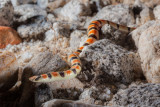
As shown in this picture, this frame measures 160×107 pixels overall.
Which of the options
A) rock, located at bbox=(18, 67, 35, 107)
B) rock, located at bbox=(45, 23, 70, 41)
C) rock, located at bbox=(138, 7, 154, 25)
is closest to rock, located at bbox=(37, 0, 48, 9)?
rock, located at bbox=(45, 23, 70, 41)

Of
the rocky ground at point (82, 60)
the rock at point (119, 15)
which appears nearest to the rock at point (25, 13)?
the rocky ground at point (82, 60)

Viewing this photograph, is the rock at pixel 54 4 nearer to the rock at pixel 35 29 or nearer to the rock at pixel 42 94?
the rock at pixel 35 29

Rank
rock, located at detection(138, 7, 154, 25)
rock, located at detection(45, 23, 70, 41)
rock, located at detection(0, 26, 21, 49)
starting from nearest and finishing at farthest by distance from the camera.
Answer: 1. rock, located at detection(0, 26, 21, 49)
2. rock, located at detection(45, 23, 70, 41)
3. rock, located at detection(138, 7, 154, 25)

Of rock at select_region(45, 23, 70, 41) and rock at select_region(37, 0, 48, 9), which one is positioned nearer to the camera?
rock at select_region(45, 23, 70, 41)

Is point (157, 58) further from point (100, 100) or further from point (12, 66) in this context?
point (12, 66)

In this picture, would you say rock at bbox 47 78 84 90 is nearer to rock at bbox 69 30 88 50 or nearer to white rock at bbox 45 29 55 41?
rock at bbox 69 30 88 50

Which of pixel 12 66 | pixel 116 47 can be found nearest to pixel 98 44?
pixel 116 47

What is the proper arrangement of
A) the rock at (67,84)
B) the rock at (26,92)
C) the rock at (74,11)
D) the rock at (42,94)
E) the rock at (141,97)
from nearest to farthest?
1. the rock at (141,97)
2. the rock at (42,94)
3. the rock at (26,92)
4. the rock at (67,84)
5. the rock at (74,11)
